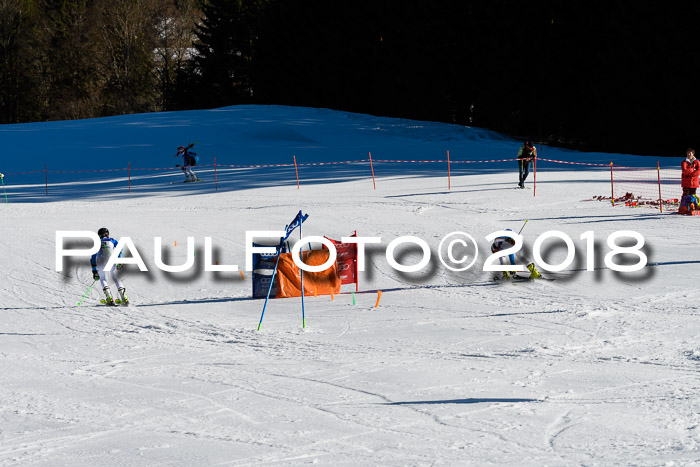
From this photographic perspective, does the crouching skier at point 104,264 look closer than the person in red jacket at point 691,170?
Yes

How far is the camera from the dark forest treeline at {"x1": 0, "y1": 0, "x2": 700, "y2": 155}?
44.4 m

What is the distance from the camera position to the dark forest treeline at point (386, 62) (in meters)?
44.4

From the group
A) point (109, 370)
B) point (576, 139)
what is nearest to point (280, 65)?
point (576, 139)

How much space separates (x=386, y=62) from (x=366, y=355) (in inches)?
1850

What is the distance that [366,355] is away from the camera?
34.3 ft

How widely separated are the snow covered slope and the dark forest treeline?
2303 cm

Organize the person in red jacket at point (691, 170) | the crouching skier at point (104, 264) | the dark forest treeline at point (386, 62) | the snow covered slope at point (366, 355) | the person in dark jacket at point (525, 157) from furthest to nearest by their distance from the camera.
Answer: the dark forest treeline at point (386, 62) → the person in dark jacket at point (525, 157) → the person in red jacket at point (691, 170) → the crouching skier at point (104, 264) → the snow covered slope at point (366, 355)

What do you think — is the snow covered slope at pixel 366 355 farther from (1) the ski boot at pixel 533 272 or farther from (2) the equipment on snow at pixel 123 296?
(2) the equipment on snow at pixel 123 296

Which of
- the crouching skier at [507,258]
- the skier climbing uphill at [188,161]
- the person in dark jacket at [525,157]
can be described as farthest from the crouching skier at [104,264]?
the skier climbing uphill at [188,161]

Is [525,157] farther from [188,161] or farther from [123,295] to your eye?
[123,295]

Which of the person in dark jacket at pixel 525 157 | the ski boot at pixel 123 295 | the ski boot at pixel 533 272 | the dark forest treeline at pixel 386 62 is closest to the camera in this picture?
the ski boot at pixel 123 295

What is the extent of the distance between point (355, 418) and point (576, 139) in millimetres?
45803

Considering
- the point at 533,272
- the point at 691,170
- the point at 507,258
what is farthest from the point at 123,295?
the point at 691,170

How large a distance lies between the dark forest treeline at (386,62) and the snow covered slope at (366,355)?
2303 centimetres
